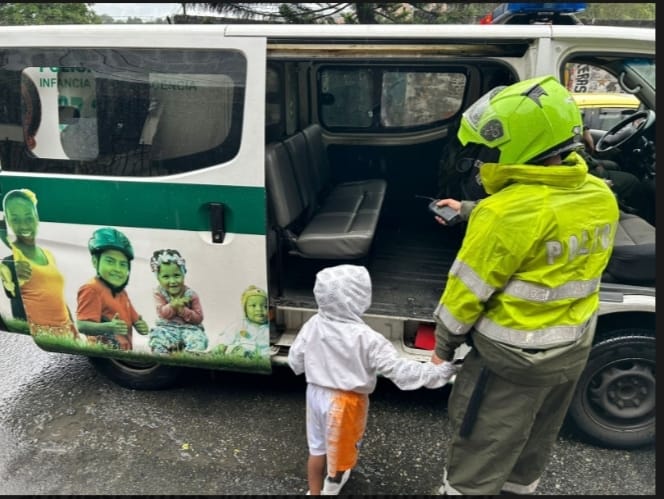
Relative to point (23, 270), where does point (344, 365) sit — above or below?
below

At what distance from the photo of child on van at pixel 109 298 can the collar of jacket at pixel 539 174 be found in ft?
6.03

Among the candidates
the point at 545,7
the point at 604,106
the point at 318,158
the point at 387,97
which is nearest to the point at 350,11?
the point at 387,97

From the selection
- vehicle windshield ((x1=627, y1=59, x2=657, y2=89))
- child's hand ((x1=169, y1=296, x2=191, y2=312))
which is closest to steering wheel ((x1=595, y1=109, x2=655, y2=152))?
vehicle windshield ((x1=627, y1=59, x2=657, y2=89))

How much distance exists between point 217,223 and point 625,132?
8.48 feet

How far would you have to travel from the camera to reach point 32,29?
270 cm

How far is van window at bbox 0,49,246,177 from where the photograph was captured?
259cm

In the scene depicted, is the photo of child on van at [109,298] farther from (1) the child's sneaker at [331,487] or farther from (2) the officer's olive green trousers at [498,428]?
(2) the officer's olive green trousers at [498,428]

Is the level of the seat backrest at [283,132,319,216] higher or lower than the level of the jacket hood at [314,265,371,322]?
higher

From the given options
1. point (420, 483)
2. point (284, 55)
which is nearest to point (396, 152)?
point (284, 55)

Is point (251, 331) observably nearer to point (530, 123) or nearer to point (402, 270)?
point (402, 270)

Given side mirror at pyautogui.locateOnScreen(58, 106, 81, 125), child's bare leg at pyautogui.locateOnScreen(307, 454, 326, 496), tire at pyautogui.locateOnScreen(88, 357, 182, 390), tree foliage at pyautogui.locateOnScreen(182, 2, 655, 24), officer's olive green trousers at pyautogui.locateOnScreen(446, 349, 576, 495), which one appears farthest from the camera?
tree foliage at pyautogui.locateOnScreen(182, 2, 655, 24)

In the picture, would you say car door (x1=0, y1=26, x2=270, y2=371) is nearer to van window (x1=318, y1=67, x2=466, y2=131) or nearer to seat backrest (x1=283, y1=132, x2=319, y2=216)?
seat backrest (x1=283, y1=132, x2=319, y2=216)

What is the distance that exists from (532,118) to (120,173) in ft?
6.45

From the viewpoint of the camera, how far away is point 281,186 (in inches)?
126
